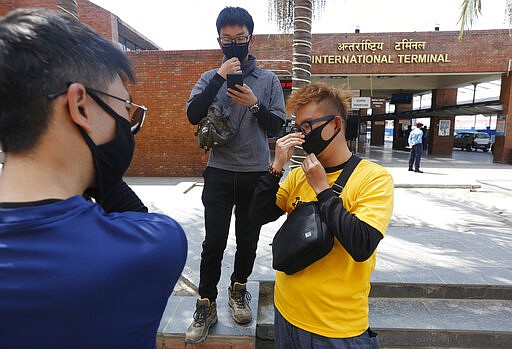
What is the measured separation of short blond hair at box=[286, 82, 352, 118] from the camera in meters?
1.82

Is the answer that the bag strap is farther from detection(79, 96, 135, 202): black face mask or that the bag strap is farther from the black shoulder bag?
detection(79, 96, 135, 202): black face mask

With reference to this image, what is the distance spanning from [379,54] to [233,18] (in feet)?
41.1

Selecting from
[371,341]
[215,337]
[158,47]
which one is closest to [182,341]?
[215,337]

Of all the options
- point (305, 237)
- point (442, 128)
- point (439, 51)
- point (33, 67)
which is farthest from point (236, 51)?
point (442, 128)

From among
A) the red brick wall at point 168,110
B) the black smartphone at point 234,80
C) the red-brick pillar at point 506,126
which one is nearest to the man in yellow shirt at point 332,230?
the black smartphone at point 234,80

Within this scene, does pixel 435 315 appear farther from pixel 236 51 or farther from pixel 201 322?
pixel 236 51

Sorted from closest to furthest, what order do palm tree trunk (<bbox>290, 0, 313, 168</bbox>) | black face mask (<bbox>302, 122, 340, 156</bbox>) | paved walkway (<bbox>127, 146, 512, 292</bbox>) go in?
black face mask (<bbox>302, 122, 340, 156</bbox>), paved walkway (<bbox>127, 146, 512, 292</bbox>), palm tree trunk (<bbox>290, 0, 313, 168</bbox>)

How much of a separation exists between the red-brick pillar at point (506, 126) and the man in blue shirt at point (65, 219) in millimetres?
18045

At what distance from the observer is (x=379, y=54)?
1316 centimetres

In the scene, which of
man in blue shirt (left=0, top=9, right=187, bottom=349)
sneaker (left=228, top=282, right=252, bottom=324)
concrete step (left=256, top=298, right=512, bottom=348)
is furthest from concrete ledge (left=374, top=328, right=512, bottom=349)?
man in blue shirt (left=0, top=9, right=187, bottom=349)

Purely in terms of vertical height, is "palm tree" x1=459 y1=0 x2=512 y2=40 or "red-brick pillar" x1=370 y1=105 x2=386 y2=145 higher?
"palm tree" x1=459 y1=0 x2=512 y2=40

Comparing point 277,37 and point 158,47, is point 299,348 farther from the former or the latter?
point 158,47

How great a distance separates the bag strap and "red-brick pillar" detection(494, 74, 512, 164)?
661 inches

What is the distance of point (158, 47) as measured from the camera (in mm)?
19531
